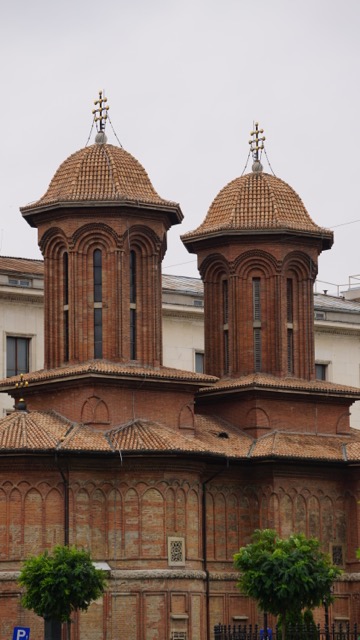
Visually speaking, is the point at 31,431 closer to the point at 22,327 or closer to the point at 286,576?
the point at 286,576

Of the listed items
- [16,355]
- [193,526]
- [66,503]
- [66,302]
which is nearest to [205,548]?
[193,526]

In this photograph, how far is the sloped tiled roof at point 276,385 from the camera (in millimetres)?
65375

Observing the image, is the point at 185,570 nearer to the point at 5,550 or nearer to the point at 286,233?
the point at 5,550

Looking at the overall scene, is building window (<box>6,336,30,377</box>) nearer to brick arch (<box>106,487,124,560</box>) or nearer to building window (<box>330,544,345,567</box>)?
brick arch (<box>106,487,124,560</box>)

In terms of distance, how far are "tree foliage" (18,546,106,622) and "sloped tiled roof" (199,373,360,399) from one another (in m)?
12.5

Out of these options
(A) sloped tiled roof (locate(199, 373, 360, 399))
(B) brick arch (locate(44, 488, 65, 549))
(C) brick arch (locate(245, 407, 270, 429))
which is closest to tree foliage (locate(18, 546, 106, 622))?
(B) brick arch (locate(44, 488, 65, 549))

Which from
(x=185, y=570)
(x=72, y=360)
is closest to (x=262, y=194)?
(x=72, y=360)

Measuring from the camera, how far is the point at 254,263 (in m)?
67.2

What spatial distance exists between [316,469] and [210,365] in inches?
242

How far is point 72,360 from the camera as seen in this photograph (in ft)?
206

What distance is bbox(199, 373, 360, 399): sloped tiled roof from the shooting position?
65375mm

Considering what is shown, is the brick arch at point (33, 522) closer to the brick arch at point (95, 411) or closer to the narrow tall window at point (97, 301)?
the brick arch at point (95, 411)

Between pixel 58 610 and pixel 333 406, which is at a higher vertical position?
pixel 333 406

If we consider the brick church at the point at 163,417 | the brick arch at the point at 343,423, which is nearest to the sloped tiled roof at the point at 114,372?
the brick church at the point at 163,417
